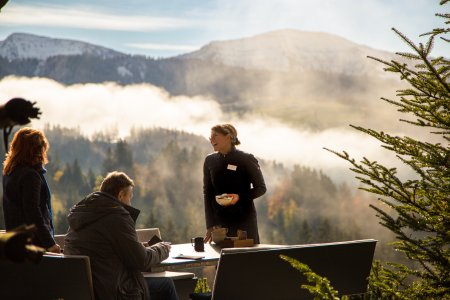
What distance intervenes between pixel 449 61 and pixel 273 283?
1740 millimetres

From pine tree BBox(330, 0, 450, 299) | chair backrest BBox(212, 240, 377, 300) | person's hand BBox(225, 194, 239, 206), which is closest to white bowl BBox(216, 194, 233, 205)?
person's hand BBox(225, 194, 239, 206)

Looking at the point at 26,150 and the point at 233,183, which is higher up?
the point at 26,150

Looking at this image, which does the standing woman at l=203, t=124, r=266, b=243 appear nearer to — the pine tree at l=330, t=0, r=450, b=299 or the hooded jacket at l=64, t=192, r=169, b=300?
the hooded jacket at l=64, t=192, r=169, b=300

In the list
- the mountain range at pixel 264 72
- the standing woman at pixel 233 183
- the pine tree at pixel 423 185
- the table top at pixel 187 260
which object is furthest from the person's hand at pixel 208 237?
the mountain range at pixel 264 72

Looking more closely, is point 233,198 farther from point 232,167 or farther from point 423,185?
point 423,185

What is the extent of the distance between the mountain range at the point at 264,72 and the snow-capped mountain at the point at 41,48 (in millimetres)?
143

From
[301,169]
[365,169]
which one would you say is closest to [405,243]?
[365,169]

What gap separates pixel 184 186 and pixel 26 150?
7640cm

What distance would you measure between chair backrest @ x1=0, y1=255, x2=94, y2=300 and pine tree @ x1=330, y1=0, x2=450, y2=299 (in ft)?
Answer: 5.48

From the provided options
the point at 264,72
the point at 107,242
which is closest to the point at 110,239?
the point at 107,242

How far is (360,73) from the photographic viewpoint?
102m

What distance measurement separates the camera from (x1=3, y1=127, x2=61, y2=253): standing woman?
5.04m

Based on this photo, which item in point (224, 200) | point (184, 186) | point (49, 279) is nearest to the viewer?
point (49, 279)

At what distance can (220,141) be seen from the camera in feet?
20.7
